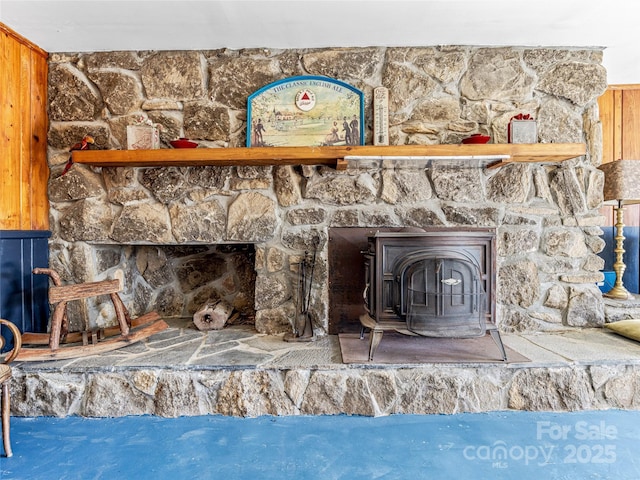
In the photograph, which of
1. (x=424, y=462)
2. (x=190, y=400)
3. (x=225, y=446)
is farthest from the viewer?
(x=190, y=400)

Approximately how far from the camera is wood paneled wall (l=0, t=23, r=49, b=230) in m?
1.96

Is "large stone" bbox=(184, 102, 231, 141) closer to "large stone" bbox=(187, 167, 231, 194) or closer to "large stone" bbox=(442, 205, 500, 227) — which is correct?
"large stone" bbox=(187, 167, 231, 194)

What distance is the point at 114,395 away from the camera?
1.72m

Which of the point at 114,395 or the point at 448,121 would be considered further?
the point at 448,121

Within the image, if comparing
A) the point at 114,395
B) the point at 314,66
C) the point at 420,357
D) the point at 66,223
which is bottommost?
the point at 114,395

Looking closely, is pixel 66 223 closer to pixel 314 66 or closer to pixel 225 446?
pixel 225 446

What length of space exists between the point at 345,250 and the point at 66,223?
5.61 ft

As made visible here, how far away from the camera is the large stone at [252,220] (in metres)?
2.17

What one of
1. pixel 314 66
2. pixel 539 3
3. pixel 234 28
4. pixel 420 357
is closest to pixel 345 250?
pixel 420 357

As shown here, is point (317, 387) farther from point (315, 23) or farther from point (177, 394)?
point (315, 23)

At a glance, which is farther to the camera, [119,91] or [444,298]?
[119,91]

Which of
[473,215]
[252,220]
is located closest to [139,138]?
[252,220]

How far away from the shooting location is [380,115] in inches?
84.8

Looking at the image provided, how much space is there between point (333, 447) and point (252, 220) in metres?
1.28
